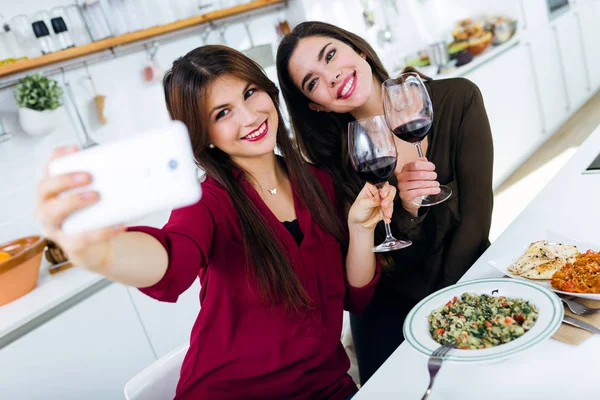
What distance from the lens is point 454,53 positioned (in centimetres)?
416

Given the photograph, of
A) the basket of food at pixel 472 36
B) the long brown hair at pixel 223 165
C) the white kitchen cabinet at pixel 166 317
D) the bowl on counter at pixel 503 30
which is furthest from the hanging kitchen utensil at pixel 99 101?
the bowl on counter at pixel 503 30

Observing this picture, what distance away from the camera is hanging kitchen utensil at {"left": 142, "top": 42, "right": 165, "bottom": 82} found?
298cm

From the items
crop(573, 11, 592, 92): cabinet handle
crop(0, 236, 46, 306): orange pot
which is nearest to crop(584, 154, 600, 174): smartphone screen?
crop(0, 236, 46, 306): orange pot

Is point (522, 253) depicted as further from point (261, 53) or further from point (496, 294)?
point (261, 53)

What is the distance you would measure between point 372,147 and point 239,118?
32 cm

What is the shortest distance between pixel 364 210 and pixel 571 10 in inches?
189

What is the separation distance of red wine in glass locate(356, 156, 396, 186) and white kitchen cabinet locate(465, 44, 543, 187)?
9.04ft

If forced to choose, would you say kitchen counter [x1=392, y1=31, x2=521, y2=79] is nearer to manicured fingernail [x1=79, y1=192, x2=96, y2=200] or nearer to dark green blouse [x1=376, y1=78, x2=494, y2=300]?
dark green blouse [x1=376, y1=78, x2=494, y2=300]

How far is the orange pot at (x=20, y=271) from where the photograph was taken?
2.01 m

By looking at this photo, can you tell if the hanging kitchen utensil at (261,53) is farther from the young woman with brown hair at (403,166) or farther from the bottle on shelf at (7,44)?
the young woman with brown hair at (403,166)

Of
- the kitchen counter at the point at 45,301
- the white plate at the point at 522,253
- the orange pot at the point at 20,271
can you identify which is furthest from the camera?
the orange pot at the point at 20,271

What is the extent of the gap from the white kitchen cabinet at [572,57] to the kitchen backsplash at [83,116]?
9.88ft

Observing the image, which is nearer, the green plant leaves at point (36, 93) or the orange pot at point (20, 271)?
the orange pot at point (20, 271)

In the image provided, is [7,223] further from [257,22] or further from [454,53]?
[454,53]
